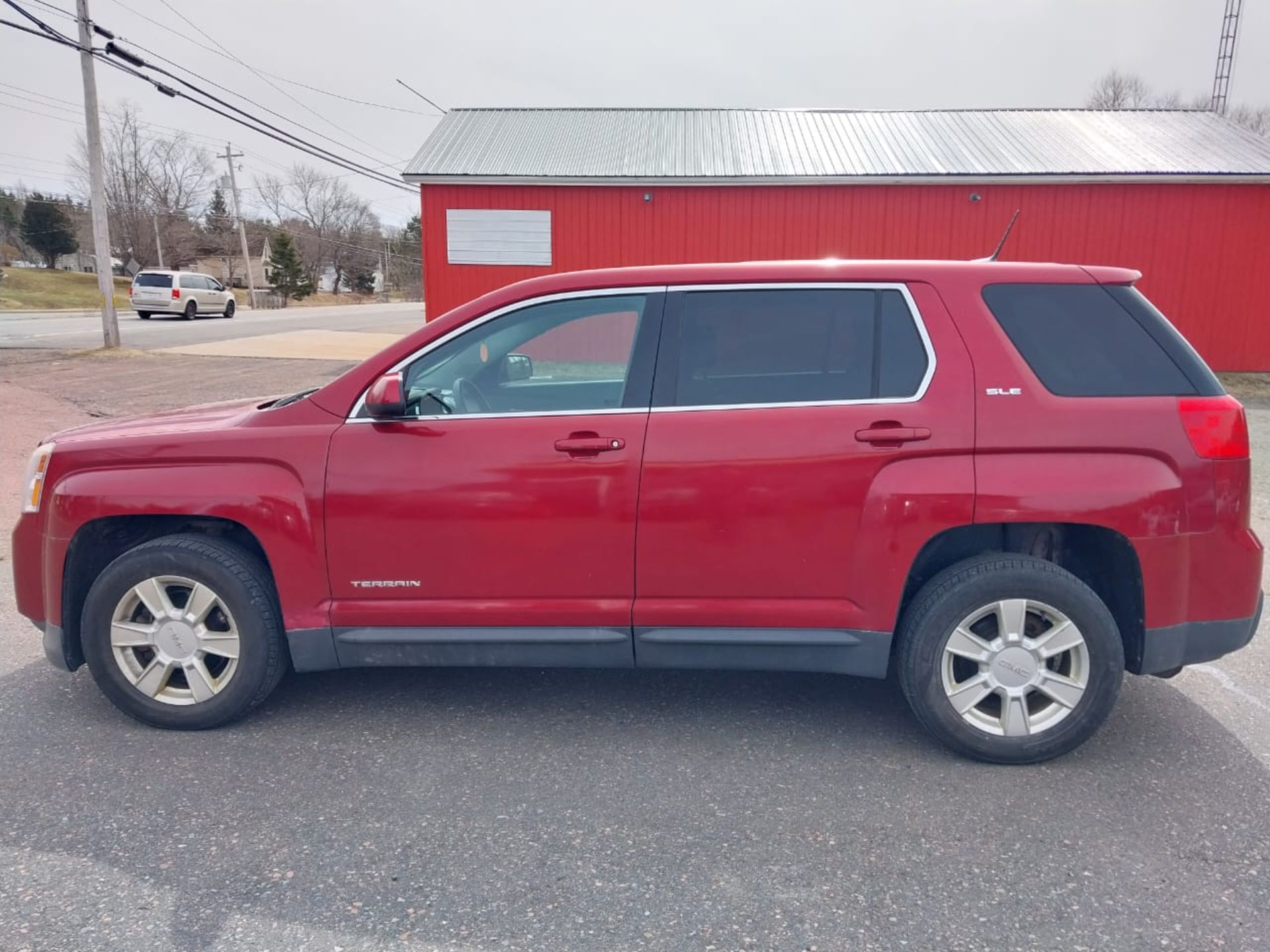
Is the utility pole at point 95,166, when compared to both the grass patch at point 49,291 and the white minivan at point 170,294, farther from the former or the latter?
the grass patch at point 49,291

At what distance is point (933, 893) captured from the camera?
2.63 meters

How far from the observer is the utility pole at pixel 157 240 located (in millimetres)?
66062

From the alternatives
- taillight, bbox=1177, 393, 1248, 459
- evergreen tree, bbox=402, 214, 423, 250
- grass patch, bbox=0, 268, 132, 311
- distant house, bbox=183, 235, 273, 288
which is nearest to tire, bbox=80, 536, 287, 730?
taillight, bbox=1177, 393, 1248, 459

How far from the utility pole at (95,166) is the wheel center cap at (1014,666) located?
1991cm

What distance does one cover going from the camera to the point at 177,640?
140 inches

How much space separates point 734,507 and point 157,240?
242ft

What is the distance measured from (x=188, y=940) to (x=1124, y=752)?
3.23m

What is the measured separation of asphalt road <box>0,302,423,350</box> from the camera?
77.9ft

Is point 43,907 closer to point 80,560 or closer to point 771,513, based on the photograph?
point 80,560

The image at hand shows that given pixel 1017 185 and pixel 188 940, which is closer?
pixel 188 940

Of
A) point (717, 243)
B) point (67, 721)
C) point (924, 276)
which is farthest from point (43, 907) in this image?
point (717, 243)

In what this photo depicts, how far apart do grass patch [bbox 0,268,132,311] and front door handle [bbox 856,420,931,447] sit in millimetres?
46169

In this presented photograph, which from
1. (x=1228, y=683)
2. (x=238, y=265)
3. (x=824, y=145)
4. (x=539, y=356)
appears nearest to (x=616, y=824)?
(x=539, y=356)

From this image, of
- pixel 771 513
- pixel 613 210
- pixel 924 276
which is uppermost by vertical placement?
pixel 613 210
